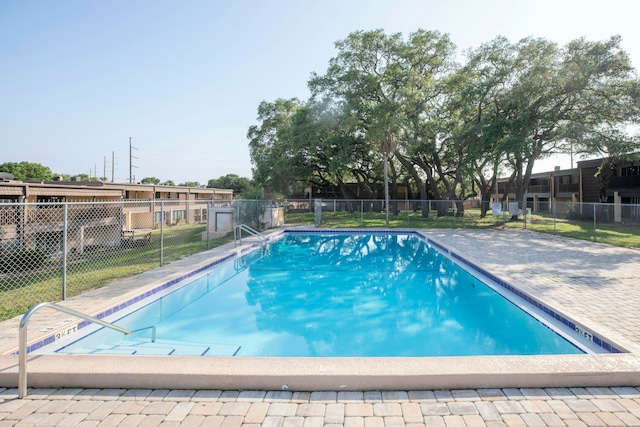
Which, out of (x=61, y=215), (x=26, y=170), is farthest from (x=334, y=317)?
(x=26, y=170)

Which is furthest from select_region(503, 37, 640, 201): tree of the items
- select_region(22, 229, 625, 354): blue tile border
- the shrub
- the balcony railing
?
the shrub

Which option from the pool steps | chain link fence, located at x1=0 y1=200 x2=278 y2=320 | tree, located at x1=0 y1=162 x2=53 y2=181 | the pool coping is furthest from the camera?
tree, located at x1=0 y1=162 x2=53 y2=181

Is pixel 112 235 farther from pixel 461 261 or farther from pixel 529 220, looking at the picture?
pixel 529 220

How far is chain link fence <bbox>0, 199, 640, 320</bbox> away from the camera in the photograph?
6.53 m

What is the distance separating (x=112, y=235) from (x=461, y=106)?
62.6 feet

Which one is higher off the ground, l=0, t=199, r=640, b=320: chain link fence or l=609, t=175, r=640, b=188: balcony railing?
l=609, t=175, r=640, b=188: balcony railing

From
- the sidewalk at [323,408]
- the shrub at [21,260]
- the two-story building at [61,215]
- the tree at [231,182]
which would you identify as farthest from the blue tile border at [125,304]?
the tree at [231,182]

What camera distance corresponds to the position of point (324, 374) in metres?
2.79

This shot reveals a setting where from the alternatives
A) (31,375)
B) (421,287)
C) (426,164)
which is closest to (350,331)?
(421,287)

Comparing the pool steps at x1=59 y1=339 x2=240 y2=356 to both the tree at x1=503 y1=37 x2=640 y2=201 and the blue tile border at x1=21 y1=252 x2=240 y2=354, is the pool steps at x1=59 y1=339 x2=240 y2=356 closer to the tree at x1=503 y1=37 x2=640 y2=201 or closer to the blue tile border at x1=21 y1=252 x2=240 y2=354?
the blue tile border at x1=21 y1=252 x2=240 y2=354

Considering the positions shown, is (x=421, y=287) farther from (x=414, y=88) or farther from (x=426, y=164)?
(x=426, y=164)

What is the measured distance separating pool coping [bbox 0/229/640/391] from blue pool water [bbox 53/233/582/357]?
1.23m

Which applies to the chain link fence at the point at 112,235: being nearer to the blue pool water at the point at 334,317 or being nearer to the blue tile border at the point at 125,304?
the blue tile border at the point at 125,304

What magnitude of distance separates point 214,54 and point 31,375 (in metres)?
14.5
